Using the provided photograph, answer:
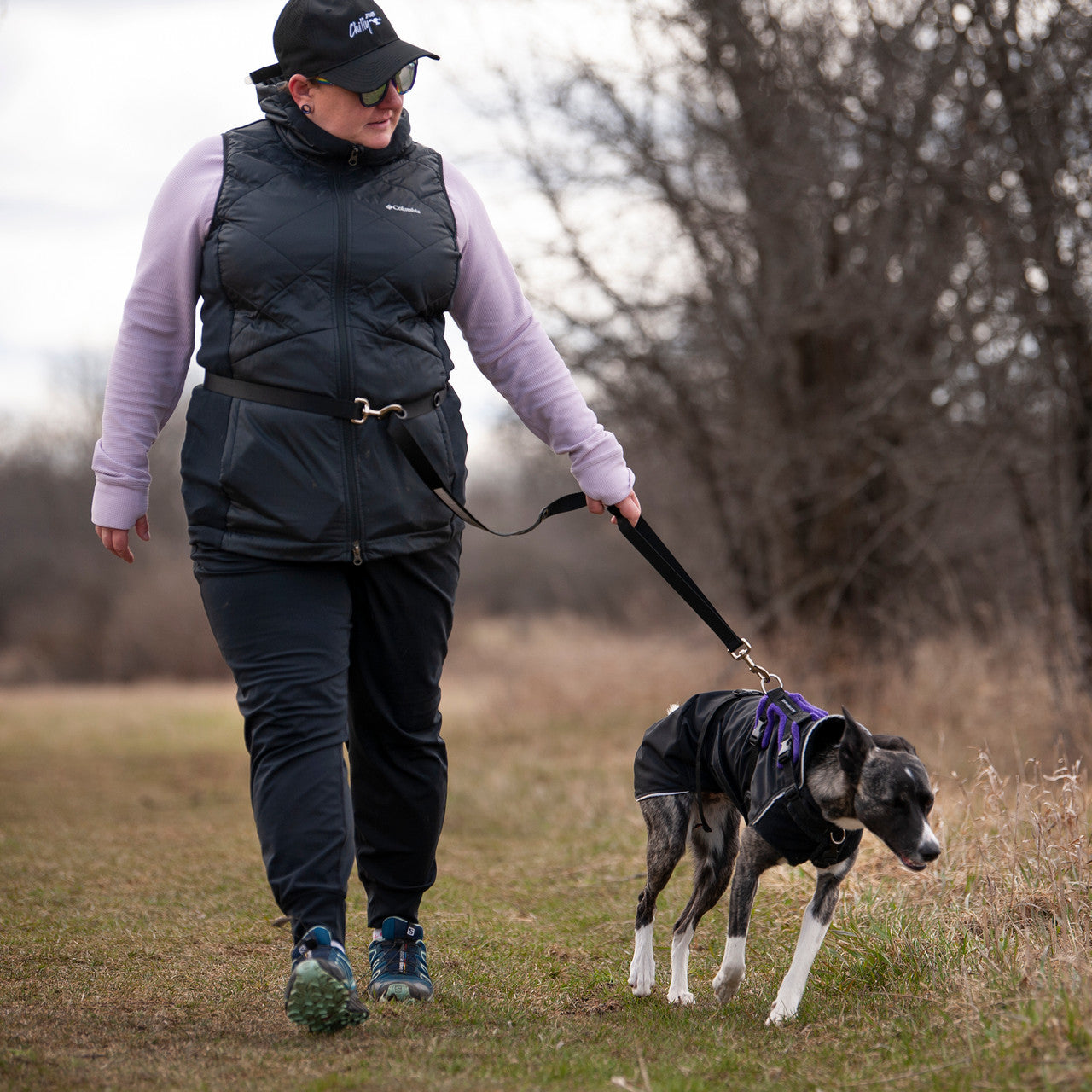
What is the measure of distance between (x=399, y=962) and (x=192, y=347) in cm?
185

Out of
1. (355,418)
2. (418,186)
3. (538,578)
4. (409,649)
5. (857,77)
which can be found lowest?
(538,578)

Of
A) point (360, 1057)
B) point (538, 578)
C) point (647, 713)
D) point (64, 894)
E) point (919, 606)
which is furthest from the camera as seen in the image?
point (538, 578)

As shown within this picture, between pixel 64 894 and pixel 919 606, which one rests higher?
pixel 919 606

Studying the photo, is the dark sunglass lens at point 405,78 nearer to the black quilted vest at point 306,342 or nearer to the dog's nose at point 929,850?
the black quilted vest at point 306,342

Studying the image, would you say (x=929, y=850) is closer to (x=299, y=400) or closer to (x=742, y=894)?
(x=742, y=894)

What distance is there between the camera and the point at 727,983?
141 inches

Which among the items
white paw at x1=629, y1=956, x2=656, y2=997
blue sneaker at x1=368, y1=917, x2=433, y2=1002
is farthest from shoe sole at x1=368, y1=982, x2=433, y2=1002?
white paw at x1=629, y1=956, x2=656, y2=997

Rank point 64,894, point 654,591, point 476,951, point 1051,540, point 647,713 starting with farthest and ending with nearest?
point 654,591
point 647,713
point 1051,540
point 64,894
point 476,951

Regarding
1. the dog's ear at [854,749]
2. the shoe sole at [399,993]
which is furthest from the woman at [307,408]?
the dog's ear at [854,749]

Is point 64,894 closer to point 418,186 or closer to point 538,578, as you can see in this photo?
point 418,186

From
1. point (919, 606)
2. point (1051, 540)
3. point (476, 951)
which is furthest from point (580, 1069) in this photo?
point (919, 606)

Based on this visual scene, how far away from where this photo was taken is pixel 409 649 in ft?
11.3

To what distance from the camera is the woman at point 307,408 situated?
3137 mm

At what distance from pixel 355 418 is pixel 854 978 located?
2201mm
